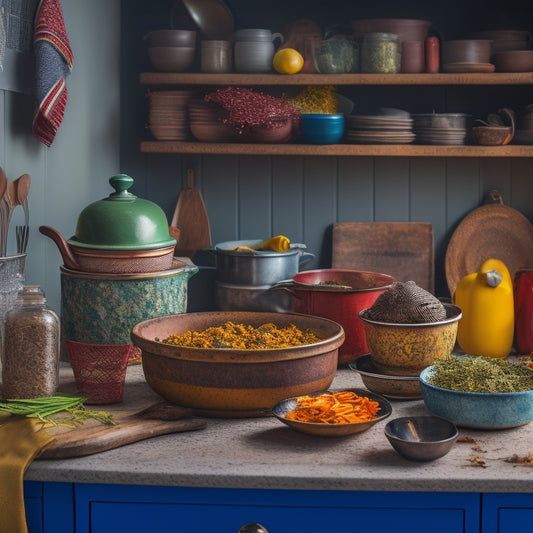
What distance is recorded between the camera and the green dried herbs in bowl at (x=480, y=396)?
1.52 metres

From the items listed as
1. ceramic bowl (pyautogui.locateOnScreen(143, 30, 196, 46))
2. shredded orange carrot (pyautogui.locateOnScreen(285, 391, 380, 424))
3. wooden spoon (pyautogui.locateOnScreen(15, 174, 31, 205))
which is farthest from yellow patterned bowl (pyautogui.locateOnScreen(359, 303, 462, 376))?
ceramic bowl (pyautogui.locateOnScreen(143, 30, 196, 46))

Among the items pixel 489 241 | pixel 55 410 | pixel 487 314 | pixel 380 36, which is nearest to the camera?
pixel 55 410

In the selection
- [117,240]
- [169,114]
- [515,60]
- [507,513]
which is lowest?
[507,513]

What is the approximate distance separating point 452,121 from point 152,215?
1.08 m

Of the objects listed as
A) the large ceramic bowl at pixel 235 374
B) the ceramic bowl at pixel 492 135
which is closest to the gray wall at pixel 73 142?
the large ceramic bowl at pixel 235 374

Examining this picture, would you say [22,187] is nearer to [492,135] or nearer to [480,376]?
[480,376]

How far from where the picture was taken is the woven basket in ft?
5.50

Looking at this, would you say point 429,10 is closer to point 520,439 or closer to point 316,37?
point 316,37

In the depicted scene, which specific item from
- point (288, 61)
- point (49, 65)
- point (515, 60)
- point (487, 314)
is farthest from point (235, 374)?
point (515, 60)

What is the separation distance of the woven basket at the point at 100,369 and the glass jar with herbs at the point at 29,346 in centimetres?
8

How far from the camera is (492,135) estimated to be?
→ 253 cm

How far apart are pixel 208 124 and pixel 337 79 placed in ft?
1.42

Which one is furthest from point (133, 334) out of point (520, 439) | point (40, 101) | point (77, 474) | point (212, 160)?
point (212, 160)

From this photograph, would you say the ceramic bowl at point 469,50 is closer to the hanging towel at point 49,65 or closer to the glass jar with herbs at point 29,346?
the hanging towel at point 49,65
